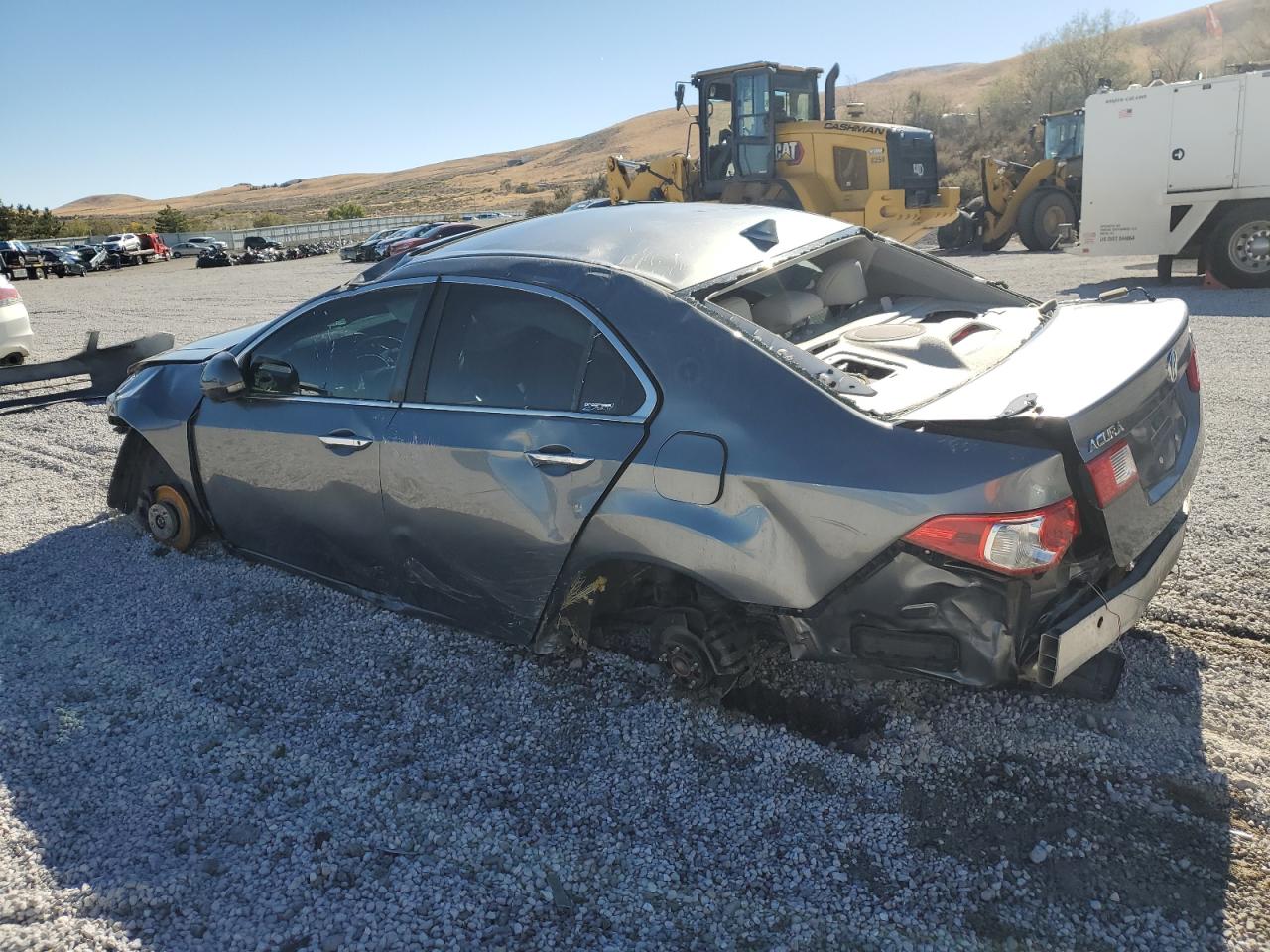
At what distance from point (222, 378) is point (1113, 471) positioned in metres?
3.46

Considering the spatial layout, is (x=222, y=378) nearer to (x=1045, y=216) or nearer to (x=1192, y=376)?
(x=1192, y=376)

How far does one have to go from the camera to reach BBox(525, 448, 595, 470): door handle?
9.97ft

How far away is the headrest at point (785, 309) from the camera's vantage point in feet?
11.9

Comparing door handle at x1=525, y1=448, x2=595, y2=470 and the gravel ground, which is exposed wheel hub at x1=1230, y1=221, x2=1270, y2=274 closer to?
the gravel ground

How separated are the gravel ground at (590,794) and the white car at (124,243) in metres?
44.2

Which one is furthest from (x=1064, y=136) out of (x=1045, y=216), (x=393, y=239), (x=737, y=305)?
(x=393, y=239)

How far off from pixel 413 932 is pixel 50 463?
5.93m

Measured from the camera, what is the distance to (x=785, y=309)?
3.71 meters

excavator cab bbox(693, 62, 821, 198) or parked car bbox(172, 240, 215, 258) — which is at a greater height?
excavator cab bbox(693, 62, 821, 198)

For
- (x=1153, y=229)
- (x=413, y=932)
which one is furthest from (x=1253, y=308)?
(x=413, y=932)

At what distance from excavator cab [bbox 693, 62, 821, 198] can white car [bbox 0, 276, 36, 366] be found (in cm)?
1137

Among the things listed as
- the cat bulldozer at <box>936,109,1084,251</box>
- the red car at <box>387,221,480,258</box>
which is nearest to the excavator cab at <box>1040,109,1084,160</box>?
the cat bulldozer at <box>936,109,1084,251</box>

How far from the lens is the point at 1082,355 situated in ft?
10.0

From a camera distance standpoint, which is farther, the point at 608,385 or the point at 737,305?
the point at 737,305
